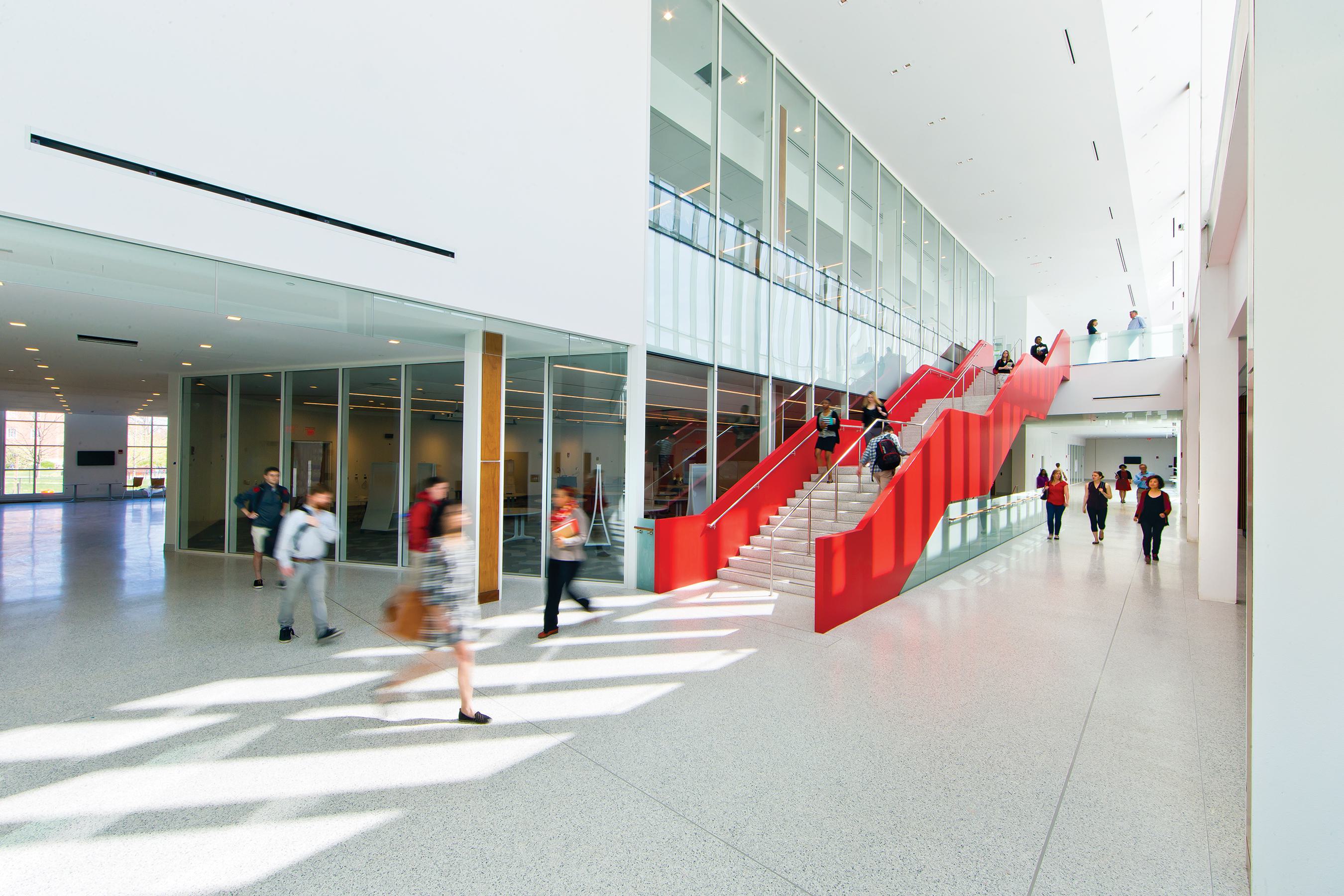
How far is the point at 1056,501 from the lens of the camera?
14234mm

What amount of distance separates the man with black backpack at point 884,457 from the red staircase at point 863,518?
0.62 meters

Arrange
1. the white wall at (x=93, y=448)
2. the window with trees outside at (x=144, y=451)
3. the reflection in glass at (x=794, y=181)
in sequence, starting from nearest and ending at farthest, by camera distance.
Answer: the reflection in glass at (x=794, y=181), the white wall at (x=93, y=448), the window with trees outside at (x=144, y=451)

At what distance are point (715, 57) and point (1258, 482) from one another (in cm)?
1010

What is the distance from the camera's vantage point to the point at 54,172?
384cm

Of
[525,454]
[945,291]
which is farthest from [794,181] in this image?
[945,291]

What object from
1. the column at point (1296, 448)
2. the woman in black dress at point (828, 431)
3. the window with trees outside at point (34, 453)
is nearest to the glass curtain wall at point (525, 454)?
the woman in black dress at point (828, 431)

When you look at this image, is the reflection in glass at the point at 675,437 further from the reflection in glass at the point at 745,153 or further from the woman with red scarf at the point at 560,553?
the woman with red scarf at the point at 560,553

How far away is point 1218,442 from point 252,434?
1563cm

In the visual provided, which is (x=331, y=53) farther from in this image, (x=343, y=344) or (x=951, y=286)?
(x=951, y=286)

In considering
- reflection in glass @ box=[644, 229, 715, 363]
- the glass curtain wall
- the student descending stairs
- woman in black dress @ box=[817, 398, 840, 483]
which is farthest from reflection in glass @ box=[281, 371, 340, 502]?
woman in black dress @ box=[817, 398, 840, 483]

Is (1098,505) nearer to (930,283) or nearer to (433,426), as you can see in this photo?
(930,283)

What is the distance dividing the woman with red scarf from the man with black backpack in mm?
5461

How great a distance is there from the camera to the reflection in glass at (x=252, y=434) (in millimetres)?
10594

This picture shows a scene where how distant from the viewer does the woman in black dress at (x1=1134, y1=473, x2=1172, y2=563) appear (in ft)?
35.4
